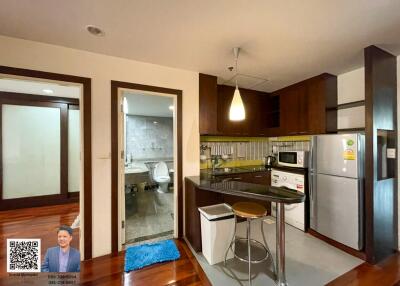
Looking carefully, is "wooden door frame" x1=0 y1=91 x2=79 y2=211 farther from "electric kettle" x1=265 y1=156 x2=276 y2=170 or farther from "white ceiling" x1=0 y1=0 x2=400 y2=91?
"electric kettle" x1=265 y1=156 x2=276 y2=170

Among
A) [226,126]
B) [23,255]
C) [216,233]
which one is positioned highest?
[226,126]

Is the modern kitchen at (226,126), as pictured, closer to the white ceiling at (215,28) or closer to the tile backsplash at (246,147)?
the white ceiling at (215,28)

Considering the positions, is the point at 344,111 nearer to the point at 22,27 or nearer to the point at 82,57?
the point at 82,57

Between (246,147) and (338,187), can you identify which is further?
(246,147)

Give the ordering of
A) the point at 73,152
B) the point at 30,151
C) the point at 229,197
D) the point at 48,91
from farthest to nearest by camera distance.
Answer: the point at 73,152 < the point at 30,151 < the point at 48,91 < the point at 229,197

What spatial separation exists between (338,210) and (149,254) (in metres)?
2.42

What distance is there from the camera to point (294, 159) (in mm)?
2906

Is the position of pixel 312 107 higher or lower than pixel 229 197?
higher

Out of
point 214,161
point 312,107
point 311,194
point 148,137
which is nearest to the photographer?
point 311,194

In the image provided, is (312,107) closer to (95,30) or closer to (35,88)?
(95,30)

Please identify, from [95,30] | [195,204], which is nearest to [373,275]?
[195,204]

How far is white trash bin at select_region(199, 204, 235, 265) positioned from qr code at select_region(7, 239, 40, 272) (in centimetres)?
140

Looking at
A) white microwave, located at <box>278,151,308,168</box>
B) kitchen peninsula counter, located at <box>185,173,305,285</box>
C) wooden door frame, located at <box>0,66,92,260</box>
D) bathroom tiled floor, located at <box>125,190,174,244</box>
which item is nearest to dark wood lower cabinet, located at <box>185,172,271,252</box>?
kitchen peninsula counter, located at <box>185,173,305,285</box>

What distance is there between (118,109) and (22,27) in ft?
3.50
